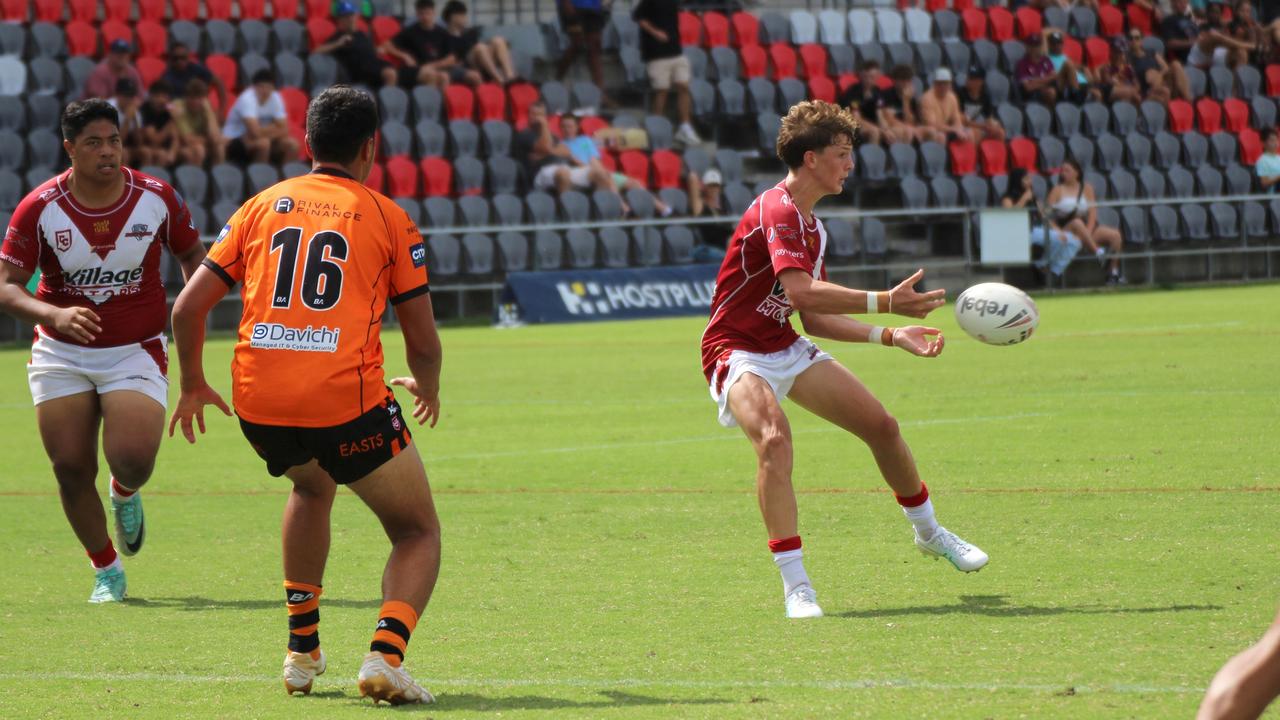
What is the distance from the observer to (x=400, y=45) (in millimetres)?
26328

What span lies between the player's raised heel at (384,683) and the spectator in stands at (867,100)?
23.2 meters

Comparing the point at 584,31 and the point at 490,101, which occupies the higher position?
the point at 584,31

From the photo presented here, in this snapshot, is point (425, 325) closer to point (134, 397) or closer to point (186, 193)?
point (134, 397)

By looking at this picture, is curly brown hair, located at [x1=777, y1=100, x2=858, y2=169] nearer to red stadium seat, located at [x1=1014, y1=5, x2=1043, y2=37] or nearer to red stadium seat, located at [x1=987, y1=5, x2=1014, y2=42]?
red stadium seat, located at [x1=987, y1=5, x2=1014, y2=42]

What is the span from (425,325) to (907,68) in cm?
2371

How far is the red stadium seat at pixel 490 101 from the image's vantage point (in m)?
26.3

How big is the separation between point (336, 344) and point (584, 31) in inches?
939

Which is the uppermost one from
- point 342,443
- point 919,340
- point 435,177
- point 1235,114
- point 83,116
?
point 83,116

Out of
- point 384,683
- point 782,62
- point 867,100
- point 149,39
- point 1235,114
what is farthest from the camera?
point 1235,114

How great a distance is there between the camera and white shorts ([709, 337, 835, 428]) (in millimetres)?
7324

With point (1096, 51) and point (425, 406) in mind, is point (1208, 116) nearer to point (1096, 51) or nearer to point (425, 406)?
point (1096, 51)

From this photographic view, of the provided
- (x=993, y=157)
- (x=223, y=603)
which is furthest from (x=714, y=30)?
(x=223, y=603)

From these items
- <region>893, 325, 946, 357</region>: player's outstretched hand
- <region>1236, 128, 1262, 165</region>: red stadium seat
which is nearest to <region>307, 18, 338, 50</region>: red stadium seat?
<region>1236, 128, 1262, 165</region>: red stadium seat

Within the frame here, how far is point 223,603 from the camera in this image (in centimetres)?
745
